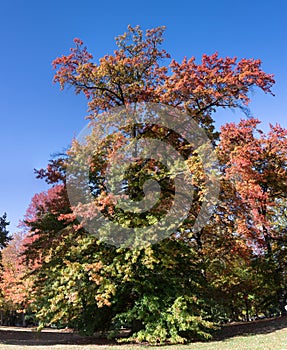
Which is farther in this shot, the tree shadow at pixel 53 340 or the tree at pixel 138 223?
the tree shadow at pixel 53 340

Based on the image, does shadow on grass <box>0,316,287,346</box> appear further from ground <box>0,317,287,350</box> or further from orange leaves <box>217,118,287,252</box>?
orange leaves <box>217,118,287,252</box>

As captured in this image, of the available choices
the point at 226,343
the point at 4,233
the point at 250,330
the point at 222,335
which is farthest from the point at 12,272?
the point at 226,343

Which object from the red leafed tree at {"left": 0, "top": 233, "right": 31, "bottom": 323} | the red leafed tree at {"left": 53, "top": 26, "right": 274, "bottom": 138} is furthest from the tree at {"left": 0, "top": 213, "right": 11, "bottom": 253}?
the red leafed tree at {"left": 53, "top": 26, "right": 274, "bottom": 138}

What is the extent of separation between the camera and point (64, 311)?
10.3 meters

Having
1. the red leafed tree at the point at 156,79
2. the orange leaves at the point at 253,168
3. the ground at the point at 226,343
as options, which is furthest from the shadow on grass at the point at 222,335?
the red leafed tree at the point at 156,79

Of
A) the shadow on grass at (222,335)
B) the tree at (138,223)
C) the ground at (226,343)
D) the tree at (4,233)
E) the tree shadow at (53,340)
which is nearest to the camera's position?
the ground at (226,343)

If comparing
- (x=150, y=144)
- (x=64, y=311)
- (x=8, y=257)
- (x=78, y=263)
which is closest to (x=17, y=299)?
(x=64, y=311)

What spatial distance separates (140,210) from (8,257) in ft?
81.7

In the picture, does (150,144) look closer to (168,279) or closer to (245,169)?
(245,169)

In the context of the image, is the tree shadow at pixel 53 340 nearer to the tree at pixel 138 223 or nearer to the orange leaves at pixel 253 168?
the tree at pixel 138 223

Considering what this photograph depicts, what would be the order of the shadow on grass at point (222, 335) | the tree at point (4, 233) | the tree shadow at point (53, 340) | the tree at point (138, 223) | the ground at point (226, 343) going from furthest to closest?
the tree at point (4, 233) < the tree shadow at point (53, 340) < the shadow on grass at point (222, 335) < the tree at point (138, 223) < the ground at point (226, 343)

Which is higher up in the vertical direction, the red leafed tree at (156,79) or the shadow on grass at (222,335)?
the red leafed tree at (156,79)

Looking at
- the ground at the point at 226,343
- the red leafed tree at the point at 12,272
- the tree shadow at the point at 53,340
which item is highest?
the red leafed tree at the point at 12,272

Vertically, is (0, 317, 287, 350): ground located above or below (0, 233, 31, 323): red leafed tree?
below
